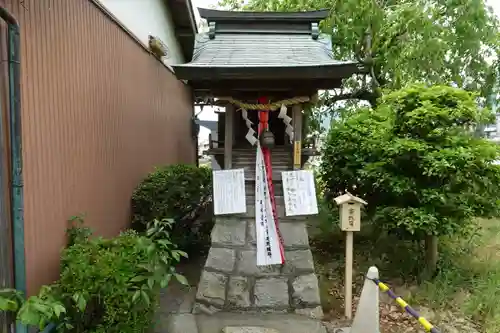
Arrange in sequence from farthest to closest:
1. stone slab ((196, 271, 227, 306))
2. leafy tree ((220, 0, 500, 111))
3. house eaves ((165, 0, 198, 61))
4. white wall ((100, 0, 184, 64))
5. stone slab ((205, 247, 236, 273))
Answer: house eaves ((165, 0, 198, 61)), leafy tree ((220, 0, 500, 111)), white wall ((100, 0, 184, 64)), stone slab ((205, 247, 236, 273)), stone slab ((196, 271, 227, 306))

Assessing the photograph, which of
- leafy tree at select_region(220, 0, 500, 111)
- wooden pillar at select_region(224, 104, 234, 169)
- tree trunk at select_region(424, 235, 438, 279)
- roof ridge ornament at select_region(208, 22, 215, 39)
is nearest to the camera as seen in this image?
wooden pillar at select_region(224, 104, 234, 169)

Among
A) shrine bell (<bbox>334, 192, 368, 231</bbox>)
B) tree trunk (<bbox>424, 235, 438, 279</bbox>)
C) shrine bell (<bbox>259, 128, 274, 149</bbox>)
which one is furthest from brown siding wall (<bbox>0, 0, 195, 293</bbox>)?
tree trunk (<bbox>424, 235, 438, 279</bbox>)

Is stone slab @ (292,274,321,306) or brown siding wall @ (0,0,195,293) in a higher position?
brown siding wall @ (0,0,195,293)

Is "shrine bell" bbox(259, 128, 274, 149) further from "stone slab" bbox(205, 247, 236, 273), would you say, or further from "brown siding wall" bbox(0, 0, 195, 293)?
"brown siding wall" bbox(0, 0, 195, 293)

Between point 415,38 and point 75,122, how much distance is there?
7.00 m

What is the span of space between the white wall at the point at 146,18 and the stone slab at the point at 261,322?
4.64 m

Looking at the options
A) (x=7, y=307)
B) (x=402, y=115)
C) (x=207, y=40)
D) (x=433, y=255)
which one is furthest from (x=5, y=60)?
(x=433, y=255)

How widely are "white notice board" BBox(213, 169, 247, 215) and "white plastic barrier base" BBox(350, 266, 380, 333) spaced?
72.1 inches

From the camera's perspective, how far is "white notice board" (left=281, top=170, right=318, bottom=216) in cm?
529

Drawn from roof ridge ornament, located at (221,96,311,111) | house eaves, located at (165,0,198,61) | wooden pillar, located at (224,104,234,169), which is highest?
house eaves, located at (165,0,198,61)

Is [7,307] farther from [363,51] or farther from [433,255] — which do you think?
[363,51]

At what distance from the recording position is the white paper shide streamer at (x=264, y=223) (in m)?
5.11

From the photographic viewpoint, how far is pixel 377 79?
1027cm

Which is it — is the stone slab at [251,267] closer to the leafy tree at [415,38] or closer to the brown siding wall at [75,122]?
the brown siding wall at [75,122]
